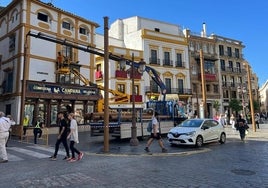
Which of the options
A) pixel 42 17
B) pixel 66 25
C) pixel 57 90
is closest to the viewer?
pixel 57 90

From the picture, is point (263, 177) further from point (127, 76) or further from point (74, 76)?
point (127, 76)

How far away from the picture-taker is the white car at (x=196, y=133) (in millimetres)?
12867

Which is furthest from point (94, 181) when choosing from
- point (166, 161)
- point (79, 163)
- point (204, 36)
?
point (204, 36)

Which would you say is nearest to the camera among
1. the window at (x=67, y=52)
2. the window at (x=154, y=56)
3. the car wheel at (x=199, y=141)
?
the car wheel at (x=199, y=141)

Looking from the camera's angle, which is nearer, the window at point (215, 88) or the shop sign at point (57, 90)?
the shop sign at point (57, 90)

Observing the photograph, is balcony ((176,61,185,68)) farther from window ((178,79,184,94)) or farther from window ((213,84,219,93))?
window ((213,84,219,93))

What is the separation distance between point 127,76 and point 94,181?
29.9m

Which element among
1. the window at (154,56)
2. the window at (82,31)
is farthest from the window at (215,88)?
the window at (82,31)

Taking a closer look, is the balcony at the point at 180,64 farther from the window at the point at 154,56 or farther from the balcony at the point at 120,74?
the balcony at the point at 120,74

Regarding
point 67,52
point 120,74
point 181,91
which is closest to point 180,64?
point 181,91

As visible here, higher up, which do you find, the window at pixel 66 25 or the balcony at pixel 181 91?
the window at pixel 66 25

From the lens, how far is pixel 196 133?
1302cm

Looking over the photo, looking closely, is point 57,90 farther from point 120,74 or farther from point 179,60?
point 179,60

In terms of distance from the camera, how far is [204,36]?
5047 centimetres
